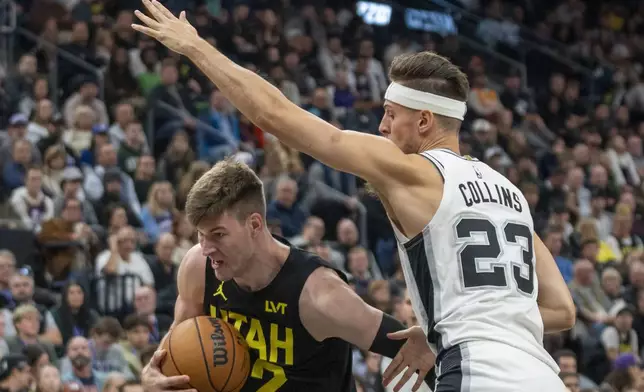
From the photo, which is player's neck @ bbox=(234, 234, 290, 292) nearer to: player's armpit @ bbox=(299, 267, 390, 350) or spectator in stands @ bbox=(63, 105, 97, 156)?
player's armpit @ bbox=(299, 267, 390, 350)

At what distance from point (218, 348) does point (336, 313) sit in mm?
503

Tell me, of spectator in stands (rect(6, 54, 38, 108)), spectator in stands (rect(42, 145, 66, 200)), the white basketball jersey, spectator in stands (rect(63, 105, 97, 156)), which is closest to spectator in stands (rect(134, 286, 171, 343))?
spectator in stands (rect(42, 145, 66, 200))

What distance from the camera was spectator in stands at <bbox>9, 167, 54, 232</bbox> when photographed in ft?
35.3

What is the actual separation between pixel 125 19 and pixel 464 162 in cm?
1090

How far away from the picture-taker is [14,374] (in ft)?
27.5

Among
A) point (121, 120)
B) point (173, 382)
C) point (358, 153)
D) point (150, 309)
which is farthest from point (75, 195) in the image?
point (358, 153)

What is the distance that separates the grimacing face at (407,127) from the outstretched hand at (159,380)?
130 centimetres

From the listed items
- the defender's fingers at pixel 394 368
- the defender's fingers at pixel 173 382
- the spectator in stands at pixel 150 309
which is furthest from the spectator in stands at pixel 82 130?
the defender's fingers at pixel 394 368

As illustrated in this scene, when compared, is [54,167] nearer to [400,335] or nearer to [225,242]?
[225,242]

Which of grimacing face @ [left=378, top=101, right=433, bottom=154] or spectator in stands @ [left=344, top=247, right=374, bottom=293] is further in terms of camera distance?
spectator in stands @ [left=344, top=247, right=374, bottom=293]

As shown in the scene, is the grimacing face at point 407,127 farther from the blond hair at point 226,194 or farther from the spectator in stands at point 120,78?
the spectator in stands at point 120,78

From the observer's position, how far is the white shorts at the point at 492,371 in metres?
3.90

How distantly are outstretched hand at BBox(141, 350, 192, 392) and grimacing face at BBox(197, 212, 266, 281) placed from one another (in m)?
0.43

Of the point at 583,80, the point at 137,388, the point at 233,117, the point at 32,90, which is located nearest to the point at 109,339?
the point at 137,388
